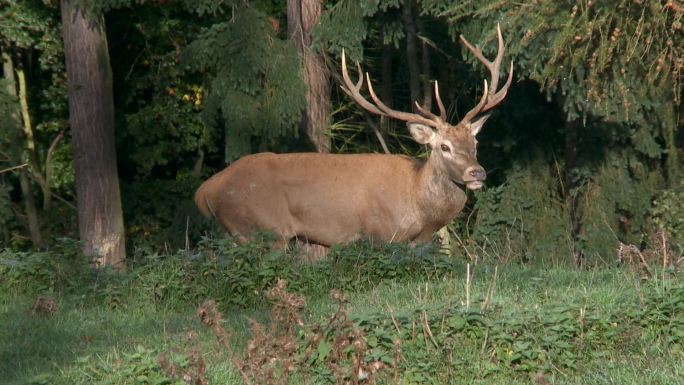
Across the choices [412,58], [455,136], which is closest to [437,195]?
[455,136]

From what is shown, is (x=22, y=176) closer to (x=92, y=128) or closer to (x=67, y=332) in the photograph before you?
(x=92, y=128)

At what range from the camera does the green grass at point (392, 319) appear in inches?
271

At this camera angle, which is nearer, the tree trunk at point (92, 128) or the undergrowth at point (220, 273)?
the undergrowth at point (220, 273)

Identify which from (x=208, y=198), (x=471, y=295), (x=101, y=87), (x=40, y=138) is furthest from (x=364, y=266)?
(x=40, y=138)

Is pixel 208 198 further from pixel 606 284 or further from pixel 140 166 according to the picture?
pixel 140 166

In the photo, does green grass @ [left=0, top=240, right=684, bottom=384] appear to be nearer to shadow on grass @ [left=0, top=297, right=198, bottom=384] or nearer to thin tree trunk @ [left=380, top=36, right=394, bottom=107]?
shadow on grass @ [left=0, top=297, right=198, bottom=384]

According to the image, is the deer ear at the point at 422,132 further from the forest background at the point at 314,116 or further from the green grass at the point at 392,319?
the green grass at the point at 392,319

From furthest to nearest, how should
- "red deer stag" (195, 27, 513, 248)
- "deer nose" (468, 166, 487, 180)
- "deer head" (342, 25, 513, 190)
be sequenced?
"red deer stag" (195, 27, 513, 248), "deer head" (342, 25, 513, 190), "deer nose" (468, 166, 487, 180)

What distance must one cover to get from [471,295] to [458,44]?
9.29m

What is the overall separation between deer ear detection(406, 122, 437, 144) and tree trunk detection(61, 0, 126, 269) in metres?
4.68

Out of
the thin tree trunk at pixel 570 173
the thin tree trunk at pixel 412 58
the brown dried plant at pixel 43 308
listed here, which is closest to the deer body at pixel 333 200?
the brown dried plant at pixel 43 308

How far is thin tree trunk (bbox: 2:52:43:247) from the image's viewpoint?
18.8m

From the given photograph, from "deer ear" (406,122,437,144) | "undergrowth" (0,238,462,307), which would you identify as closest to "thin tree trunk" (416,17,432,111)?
"deer ear" (406,122,437,144)

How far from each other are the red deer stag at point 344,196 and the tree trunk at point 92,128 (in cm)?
386
